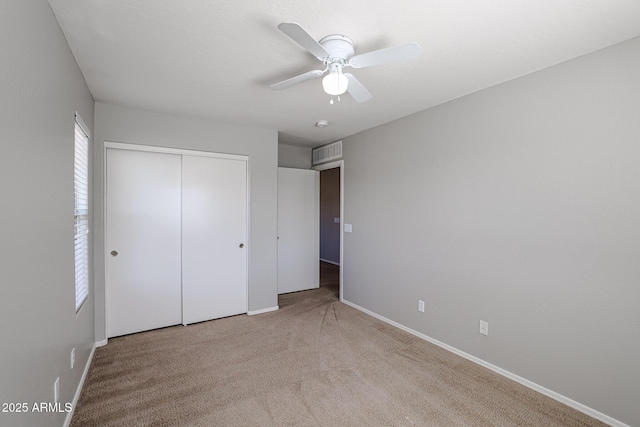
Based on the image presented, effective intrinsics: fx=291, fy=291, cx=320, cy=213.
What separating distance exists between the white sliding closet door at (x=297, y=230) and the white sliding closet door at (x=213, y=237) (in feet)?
3.19

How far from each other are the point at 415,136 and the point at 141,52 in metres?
2.58

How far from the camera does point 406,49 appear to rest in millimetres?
1553

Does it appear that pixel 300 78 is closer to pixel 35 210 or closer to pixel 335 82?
pixel 335 82

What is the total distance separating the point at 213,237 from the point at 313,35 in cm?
259

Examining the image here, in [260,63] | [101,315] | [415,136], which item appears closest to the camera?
[260,63]

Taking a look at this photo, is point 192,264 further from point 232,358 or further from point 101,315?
point 232,358

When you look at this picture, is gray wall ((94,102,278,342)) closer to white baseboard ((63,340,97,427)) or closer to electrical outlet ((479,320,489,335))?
white baseboard ((63,340,97,427))

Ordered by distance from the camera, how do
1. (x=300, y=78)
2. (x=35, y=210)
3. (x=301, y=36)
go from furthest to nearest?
(x=300, y=78)
(x=301, y=36)
(x=35, y=210)

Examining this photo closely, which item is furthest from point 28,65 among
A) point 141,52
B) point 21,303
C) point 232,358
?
point 232,358

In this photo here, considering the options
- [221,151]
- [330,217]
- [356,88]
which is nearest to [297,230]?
[221,151]

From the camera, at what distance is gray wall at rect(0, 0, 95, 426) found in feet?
3.53


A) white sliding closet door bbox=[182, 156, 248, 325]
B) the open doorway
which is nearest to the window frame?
white sliding closet door bbox=[182, 156, 248, 325]

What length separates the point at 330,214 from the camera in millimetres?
7590

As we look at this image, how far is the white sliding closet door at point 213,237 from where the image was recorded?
3.42 m
